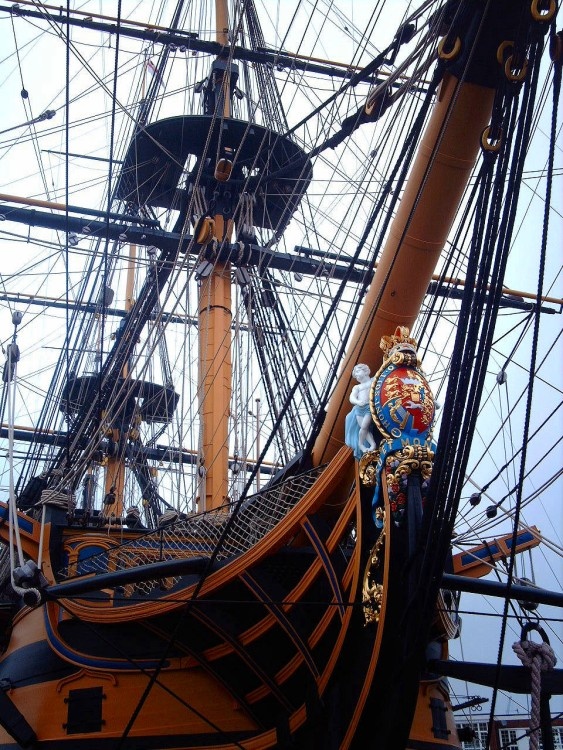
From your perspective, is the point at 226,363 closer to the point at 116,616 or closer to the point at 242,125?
the point at 242,125

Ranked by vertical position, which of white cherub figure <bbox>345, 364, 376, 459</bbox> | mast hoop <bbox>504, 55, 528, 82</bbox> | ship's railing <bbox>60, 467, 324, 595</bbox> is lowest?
ship's railing <bbox>60, 467, 324, 595</bbox>

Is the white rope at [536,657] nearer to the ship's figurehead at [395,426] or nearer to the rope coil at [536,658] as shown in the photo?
the rope coil at [536,658]

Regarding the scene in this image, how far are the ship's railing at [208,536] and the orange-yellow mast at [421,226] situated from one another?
0.40 metres

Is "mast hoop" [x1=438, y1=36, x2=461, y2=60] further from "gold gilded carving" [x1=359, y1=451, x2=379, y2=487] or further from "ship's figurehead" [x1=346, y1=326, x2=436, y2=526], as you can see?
"gold gilded carving" [x1=359, y1=451, x2=379, y2=487]

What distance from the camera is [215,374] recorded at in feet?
31.7

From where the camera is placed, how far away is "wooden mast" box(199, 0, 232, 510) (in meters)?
9.09

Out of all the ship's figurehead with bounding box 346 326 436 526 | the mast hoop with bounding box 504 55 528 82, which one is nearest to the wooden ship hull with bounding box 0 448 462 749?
the ship's figurehead with bounding box 346 326 436 526

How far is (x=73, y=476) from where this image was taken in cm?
843

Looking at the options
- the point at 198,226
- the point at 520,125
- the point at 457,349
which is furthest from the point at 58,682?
the point at 198,226

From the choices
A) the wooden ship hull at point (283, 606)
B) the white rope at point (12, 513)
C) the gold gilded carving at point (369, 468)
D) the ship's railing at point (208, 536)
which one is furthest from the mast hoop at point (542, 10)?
the white rope at point (12, 513)

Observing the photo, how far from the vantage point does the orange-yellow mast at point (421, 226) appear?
4734mm

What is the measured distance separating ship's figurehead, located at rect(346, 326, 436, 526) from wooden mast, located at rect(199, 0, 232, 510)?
13.1 ft

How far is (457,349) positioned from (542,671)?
5.49ft

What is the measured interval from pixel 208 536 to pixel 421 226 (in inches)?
100
